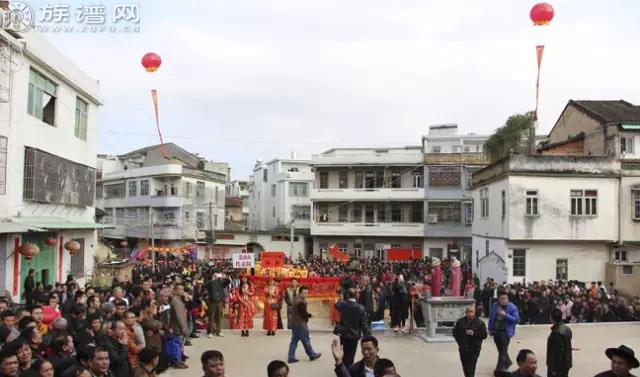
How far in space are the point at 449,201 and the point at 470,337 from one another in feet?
106

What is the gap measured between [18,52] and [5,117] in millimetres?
1774

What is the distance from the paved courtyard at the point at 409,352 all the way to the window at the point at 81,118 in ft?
33.5

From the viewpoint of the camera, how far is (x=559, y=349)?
8.47 m

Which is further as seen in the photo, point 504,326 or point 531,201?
point 531,201

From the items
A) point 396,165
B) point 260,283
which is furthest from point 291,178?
point 260,283

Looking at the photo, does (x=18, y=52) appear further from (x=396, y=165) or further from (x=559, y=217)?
(x=396, y=165)

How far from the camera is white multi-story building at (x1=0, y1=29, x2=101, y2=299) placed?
1475 cm

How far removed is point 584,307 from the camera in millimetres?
18047

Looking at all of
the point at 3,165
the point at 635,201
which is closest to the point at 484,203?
the point at 635,201

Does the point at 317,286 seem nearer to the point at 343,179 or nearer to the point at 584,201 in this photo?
the point at 584,201

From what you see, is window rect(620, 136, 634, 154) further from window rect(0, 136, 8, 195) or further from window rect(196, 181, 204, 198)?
window rect(196, 181, 204, 198)

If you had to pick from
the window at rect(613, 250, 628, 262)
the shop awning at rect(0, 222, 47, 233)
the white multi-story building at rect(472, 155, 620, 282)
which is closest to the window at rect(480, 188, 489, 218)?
the white multi-story building at rect(472, 155, 620, 282)

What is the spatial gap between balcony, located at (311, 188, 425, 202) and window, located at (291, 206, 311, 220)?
5980mm

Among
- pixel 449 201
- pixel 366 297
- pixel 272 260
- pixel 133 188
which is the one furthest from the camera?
pixel 133 188
